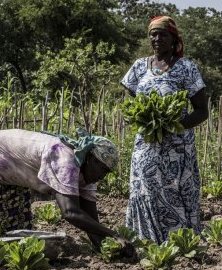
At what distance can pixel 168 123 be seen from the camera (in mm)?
4242

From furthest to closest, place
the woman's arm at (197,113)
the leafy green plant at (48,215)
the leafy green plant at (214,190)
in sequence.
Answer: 1. the leafy green plant at (214,190)
2. the leafy green plant at (48,215)
3. the woman's arm at (197,113)

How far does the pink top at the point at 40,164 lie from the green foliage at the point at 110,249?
28 centimetres

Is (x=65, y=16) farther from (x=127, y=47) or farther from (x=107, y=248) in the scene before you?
(x=107, y=248)

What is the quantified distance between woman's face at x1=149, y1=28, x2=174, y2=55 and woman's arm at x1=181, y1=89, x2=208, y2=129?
1.13 feet

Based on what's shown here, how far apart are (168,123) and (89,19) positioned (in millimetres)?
23376

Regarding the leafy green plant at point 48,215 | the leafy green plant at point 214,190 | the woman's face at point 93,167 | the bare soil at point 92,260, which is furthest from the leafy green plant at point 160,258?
the leafy green plant at point 214,190

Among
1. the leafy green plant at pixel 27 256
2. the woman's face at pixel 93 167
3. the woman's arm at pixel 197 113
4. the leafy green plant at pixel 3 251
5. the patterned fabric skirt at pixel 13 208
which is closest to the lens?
the leafy green plant at pixel 27 256

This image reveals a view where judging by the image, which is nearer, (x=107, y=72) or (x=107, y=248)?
(x=107, y=248)

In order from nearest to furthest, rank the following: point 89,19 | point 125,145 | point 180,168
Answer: point 180,168 < point 125,145 < point 89,19

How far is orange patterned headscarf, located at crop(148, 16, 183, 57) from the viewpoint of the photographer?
441 centimetres

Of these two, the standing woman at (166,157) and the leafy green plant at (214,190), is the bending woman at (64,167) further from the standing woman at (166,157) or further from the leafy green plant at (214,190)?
the leafy green plant at (214,190)

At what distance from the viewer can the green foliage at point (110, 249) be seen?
11.4 ft

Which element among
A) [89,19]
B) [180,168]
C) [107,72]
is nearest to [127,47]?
[89,19]

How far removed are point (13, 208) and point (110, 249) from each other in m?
0.86
